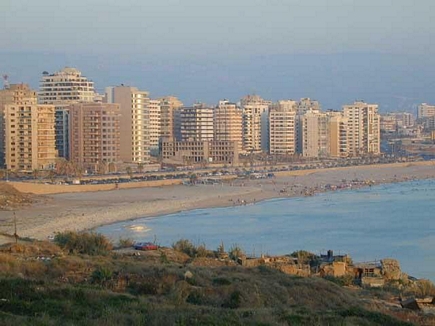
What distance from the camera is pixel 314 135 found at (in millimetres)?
65438

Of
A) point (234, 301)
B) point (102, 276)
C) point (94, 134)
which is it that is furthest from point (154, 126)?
point (234, 301)

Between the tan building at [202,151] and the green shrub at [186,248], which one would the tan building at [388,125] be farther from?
the green shrub at [186,248]

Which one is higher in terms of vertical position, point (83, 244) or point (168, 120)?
point (168, 120)

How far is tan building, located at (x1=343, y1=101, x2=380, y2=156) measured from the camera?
70.9m

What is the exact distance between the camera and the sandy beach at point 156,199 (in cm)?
2477

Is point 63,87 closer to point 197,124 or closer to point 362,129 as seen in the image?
point 197,124

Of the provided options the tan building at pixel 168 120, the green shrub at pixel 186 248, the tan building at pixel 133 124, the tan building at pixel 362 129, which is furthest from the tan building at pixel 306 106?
the green shrub at pixel 186 248

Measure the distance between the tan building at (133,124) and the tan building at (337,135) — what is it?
63.4ft

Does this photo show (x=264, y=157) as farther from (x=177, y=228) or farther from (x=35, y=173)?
(x=177, y=228)

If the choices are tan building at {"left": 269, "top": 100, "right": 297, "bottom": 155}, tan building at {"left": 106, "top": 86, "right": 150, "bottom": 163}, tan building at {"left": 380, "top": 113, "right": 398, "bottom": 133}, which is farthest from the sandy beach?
tan building at {"left": 380, "top": 113, "right": 398, "bottom": 133}

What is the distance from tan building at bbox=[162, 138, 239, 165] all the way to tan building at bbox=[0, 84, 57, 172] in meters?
12.5

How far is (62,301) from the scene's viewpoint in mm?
6434

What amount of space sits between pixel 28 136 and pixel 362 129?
36.5m

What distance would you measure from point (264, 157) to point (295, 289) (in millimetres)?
52227
